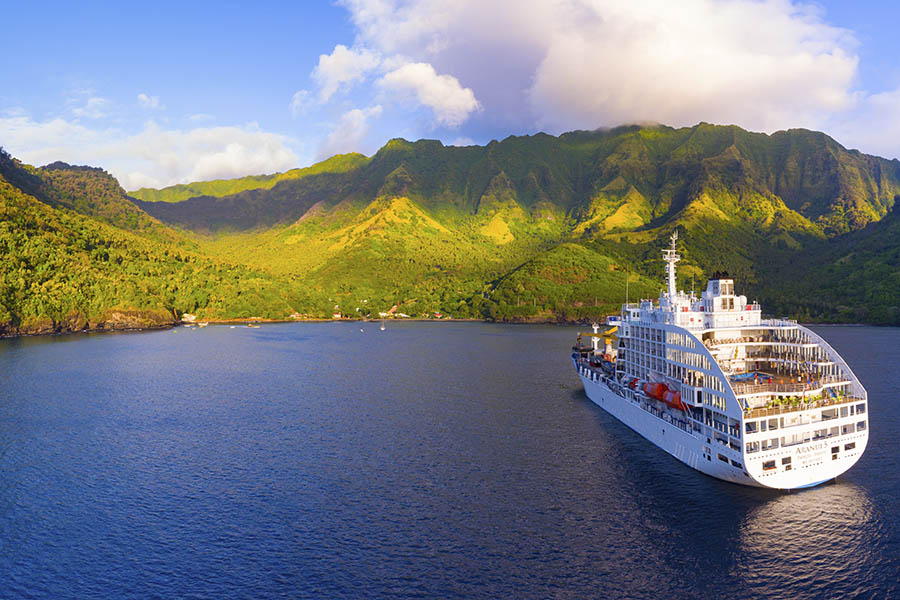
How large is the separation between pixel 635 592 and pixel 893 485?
2956 centimetres

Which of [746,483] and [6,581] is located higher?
[746,483]

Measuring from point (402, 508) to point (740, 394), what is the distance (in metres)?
28.2

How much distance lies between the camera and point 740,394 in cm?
4422

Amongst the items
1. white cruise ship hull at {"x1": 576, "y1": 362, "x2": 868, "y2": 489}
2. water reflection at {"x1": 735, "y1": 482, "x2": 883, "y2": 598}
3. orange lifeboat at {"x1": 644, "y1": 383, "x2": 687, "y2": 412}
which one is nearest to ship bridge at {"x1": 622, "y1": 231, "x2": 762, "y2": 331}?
orange lifeboat at {"x1": 644, "y1": 383, "x2": 687, "y2": 412}

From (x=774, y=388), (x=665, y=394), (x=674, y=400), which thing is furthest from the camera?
(x=665, y=394)

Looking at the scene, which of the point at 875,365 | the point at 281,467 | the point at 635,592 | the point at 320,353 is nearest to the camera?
the point at 635,592

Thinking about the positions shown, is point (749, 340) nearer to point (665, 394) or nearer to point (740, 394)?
point (665, 394)

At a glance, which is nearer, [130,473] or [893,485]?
[893,485]

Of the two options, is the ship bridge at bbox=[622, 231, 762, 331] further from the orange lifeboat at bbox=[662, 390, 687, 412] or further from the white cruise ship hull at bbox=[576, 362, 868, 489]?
the white cruise ship hull at bbox=[576, 362, 868, 489]

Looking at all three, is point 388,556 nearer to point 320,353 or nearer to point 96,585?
point 96,585

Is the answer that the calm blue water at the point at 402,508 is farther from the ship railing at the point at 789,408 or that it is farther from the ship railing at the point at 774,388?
the ship railing at the point at 774,388

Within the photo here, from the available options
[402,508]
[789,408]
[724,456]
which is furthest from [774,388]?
[402,508]

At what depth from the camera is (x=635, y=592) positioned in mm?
Answer: 31984

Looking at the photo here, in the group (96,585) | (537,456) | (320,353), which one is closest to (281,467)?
(96,585)
